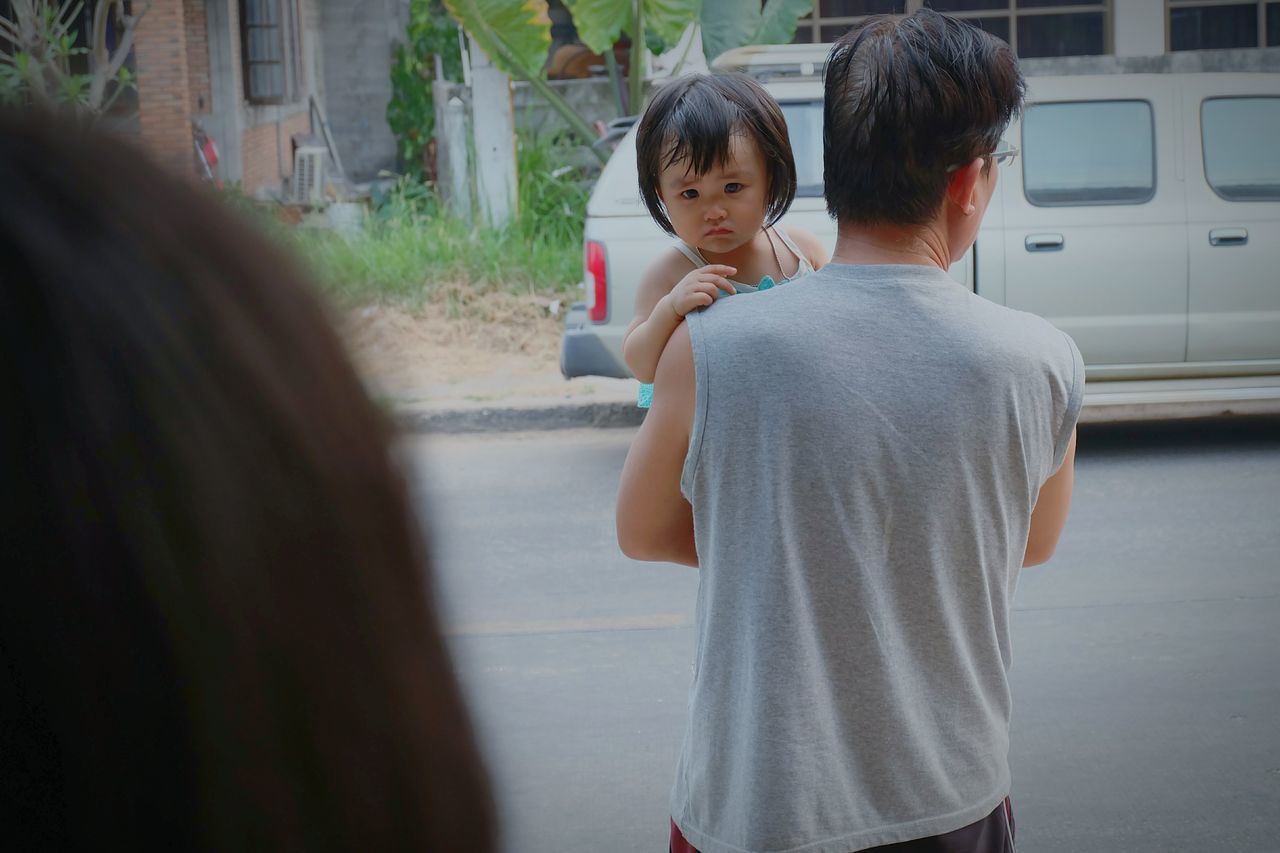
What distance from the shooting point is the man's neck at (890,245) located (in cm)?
178

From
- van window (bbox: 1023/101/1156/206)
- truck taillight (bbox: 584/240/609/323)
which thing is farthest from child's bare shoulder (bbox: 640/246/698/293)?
van window (bbox: 1023/101/1156/206)

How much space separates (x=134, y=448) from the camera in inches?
24.9

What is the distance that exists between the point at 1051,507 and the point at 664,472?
516mm

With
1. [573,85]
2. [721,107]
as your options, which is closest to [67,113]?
[721,107]

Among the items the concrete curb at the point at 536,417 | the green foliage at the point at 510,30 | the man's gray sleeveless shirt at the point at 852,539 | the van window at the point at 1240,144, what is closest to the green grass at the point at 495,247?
the green foliage at the point at 510,30

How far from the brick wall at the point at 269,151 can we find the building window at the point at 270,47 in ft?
1.17

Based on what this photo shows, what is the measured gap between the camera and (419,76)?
53.3ft

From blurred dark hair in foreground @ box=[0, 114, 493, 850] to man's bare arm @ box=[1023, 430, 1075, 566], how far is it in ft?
4.32

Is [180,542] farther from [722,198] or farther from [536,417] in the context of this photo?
[536,417]

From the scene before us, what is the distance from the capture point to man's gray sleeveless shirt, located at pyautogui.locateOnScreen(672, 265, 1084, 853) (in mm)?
1666

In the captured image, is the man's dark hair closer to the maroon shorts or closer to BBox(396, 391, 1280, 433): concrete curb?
the maroon shorts

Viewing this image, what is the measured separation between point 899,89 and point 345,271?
0.98 meters

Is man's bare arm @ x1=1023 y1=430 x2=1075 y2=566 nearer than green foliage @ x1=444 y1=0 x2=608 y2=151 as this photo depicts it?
Yes

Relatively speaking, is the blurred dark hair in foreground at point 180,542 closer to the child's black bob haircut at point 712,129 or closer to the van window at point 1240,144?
the child's black bob haircut at point 712,129
